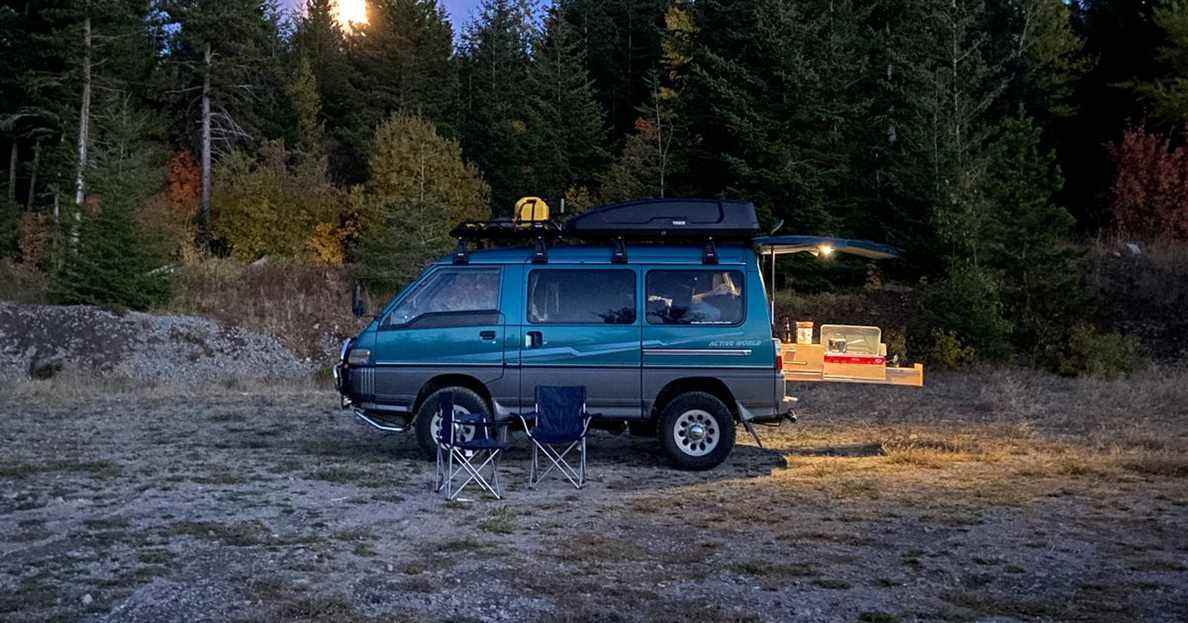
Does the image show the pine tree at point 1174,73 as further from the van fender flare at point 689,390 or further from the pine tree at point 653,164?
the van fender flare at point 689,390

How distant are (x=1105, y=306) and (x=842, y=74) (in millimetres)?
9080

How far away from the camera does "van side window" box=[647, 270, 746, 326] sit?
10.5 meters

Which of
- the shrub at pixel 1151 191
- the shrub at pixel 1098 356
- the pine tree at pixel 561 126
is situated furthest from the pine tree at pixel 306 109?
the shrub at pixel 1098 356

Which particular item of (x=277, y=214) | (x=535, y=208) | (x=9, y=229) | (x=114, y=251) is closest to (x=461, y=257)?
(x=535, y=208)

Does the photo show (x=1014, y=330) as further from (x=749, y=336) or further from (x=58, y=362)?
(x=58, y=362)

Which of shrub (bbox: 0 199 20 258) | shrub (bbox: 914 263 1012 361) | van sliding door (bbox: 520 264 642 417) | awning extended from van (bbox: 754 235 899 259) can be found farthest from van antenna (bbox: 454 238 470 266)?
shrub (bbox: 0 199 20 258)

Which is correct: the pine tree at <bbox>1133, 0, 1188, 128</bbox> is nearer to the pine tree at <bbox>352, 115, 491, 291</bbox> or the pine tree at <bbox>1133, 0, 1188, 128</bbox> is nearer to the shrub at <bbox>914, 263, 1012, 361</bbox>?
the shrub at <bbox>914, 263, 1012, 361</bbox>

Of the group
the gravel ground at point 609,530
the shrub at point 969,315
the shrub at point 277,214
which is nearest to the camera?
the gravel ground at point 609,530

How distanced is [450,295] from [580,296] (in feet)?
4.57

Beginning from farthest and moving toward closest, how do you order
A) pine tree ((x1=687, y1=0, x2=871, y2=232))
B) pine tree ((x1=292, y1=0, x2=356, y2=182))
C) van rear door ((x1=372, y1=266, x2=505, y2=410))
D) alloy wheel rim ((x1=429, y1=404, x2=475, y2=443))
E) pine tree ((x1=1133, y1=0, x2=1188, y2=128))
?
1. pine tree ((x1=292, y1=0, x2=356, y2=182))
2. pine tree ((x1=1133, y1=0, x2=1188, y2=128))
3. pine tree ((x1=687, y1=0, x2=871, y2=232))
4. van rear door ((x1=372, y1=266, x2=505, y2=410))
5. alloy wheel rim ((x1=429, y1=404, x2=475, y2=443))

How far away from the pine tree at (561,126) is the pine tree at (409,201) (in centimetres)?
521

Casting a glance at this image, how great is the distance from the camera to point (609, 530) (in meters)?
7.54

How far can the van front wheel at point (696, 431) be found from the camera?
10.3m

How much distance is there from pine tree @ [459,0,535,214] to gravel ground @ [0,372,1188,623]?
27.7 m
